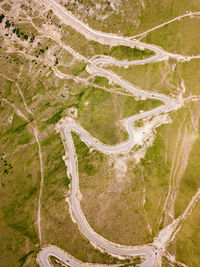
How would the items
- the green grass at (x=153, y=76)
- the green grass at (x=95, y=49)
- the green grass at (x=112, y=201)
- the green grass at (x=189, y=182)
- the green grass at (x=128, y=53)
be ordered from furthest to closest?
the green grass at (x=95, y=49) → the green grass at (x=128, y=53) → the green grass at (x=153, y=76) → the green grass at (x=189, y=182) → the green grass at (x=112, y=201)

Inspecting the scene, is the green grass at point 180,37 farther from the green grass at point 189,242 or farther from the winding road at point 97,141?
the green grass at point 189,242

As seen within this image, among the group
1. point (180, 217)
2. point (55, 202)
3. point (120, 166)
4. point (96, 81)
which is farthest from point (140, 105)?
point (55, 202)

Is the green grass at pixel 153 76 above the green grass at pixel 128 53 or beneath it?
beneath

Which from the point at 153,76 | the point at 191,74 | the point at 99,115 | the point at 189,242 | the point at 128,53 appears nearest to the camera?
the point at 189,242

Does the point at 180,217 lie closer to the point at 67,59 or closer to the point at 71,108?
the point at 71,108

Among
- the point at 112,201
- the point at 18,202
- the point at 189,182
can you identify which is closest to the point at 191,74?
the point at 189,182

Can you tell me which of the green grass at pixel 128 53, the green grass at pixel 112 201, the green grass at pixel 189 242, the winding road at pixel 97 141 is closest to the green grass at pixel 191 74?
the winding road at pixel 97 141

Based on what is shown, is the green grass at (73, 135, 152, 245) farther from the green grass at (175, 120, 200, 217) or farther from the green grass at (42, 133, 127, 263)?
the green grass at (175, 120, 200, 217)

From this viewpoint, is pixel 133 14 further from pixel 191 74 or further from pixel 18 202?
pixel 18 202
